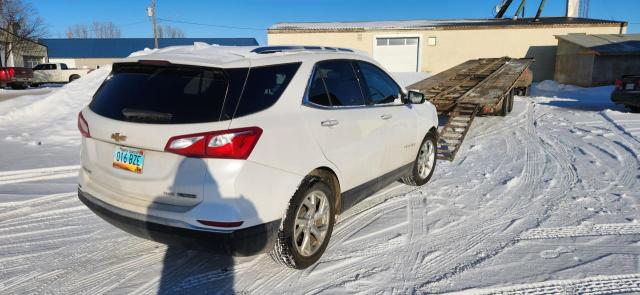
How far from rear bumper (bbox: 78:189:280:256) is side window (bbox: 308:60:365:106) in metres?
1.11

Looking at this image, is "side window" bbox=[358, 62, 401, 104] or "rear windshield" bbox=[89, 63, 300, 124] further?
"side window" bbox=[358, 62, 401, 104]

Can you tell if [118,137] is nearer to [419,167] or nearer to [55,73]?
[419,167]

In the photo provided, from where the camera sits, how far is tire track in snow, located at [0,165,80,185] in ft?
18.7

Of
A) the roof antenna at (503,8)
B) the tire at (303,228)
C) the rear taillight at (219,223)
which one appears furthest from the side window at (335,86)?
the roof antenna at (503,8)

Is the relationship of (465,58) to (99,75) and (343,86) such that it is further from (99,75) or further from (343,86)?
(343,86)

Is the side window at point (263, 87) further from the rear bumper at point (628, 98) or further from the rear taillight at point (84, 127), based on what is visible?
the rear bumper at point (628, 98)

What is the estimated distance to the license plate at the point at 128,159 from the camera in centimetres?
277

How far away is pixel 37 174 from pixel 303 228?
4.81 m

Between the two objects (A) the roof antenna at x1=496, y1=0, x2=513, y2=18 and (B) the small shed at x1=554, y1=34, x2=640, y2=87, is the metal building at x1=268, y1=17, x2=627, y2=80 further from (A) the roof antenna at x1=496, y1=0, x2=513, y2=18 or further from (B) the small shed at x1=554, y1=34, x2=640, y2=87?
(A) the roof antenna at x1=496, y1=0, x2=513, y2=18

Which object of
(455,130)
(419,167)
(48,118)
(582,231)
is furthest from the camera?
(48,118)

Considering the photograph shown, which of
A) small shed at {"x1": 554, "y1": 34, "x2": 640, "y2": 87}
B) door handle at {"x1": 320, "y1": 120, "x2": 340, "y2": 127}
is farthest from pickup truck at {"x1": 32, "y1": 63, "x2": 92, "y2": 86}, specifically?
door handle at {"x1": 320, "y1": 120, "x2": 340, "y2": 127}

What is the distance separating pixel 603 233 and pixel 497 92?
6.21m

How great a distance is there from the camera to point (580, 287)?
2.98 metres

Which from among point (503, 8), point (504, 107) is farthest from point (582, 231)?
point (503, 8)
